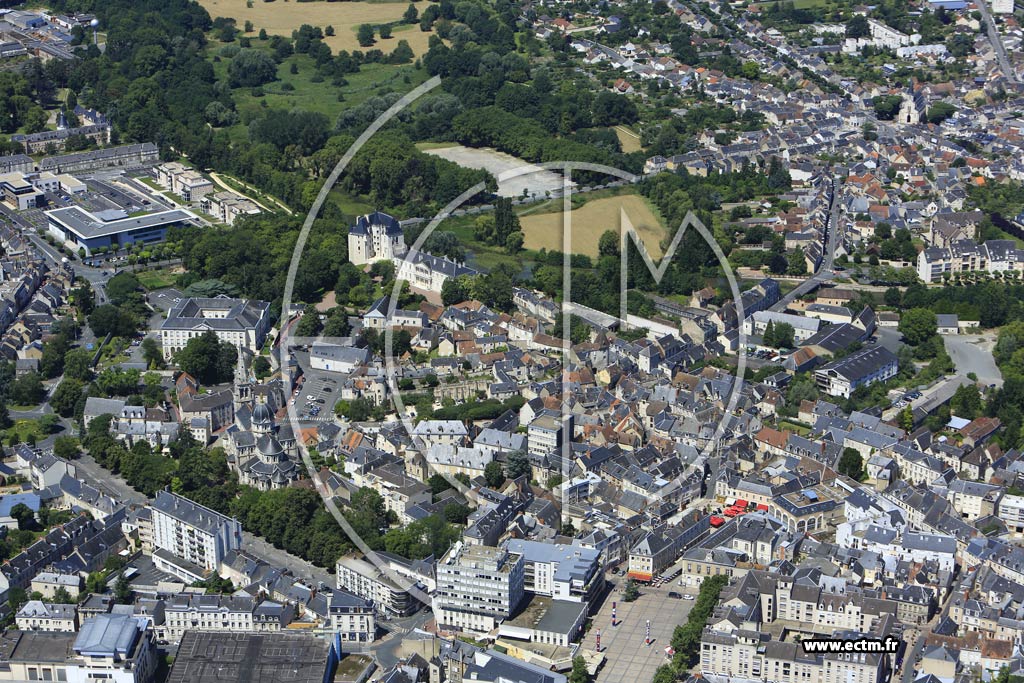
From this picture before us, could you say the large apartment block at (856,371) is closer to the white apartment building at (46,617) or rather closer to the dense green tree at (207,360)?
the dense green tree at (207,360)

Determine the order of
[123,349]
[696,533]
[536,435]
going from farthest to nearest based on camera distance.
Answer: [123,349] < [536,435] < [696,533]

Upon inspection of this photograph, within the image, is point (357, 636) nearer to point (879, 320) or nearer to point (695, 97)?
point (879, 320)

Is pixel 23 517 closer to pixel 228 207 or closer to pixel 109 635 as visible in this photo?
pixel 109 635

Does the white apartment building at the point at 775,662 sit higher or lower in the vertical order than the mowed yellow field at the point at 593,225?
higher

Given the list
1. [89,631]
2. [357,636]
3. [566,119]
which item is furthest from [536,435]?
[566,119]

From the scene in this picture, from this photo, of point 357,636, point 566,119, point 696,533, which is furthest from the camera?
point 566,119

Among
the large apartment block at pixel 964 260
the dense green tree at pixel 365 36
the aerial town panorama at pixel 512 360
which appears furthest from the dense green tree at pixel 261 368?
the dense green tree at pixel 365 36

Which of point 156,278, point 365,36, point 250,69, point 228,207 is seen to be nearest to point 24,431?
point 156,278
